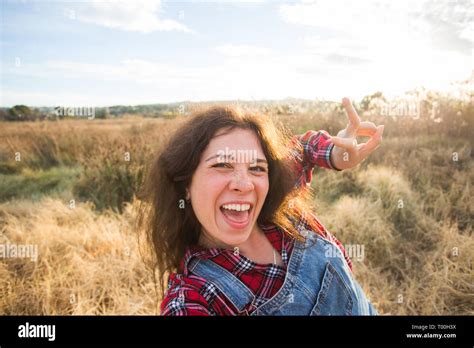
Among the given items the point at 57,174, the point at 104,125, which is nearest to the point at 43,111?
the point at 104,125

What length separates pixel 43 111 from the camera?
5.57m

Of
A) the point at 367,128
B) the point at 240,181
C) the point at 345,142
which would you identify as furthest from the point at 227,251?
the point at 367,128

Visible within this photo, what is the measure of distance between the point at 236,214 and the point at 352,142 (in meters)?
0.46

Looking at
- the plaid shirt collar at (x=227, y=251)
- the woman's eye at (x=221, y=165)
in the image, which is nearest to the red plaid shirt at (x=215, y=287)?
the plaid shirt collar at (x=227, y=251)

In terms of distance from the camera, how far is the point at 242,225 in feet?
4.51

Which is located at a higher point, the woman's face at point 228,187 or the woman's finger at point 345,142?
the woman's finger at point 345,142

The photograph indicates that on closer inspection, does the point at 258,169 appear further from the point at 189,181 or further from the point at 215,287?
the point at 215,287

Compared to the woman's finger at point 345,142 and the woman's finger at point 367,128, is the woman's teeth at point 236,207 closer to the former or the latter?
the woman's finger at point 345,142

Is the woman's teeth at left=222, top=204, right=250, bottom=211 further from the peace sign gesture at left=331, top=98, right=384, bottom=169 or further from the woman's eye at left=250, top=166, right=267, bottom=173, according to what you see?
the peace sign gesture at left=331, top=98, right=384, bottom=169

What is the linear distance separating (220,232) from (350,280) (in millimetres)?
459

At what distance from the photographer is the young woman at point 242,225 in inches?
51.0

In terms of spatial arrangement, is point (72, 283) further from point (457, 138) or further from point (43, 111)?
point (457, 138)

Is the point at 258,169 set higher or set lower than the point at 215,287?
higher

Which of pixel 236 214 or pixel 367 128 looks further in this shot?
pixel 367 128
